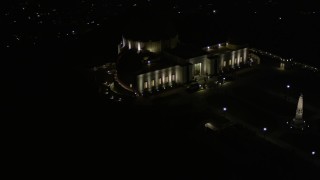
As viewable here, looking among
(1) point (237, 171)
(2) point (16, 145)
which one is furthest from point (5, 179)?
(1) point (237, 171)

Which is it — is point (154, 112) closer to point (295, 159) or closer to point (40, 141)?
point (40, 141)

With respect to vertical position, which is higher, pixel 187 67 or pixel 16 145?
pixel 187 67

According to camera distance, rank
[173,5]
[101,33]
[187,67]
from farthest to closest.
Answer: [173,5]
[101,33]
[187,67]

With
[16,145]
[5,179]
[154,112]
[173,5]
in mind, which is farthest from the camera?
[173,5]

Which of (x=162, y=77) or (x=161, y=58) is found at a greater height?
(x=161, y=58)

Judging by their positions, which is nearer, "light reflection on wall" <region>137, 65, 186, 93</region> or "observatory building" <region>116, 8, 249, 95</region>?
"light reflection on wall" <region>137, 65, 186, 93</region>

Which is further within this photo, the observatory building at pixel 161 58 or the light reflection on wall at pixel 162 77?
the observatory building at pixel 161 58

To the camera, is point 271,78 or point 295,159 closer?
point 295,159

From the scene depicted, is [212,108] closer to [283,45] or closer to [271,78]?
[271,78]

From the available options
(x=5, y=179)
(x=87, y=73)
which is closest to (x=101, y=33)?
(x=87, y=73)

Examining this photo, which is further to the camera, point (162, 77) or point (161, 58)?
point (161, 58)
